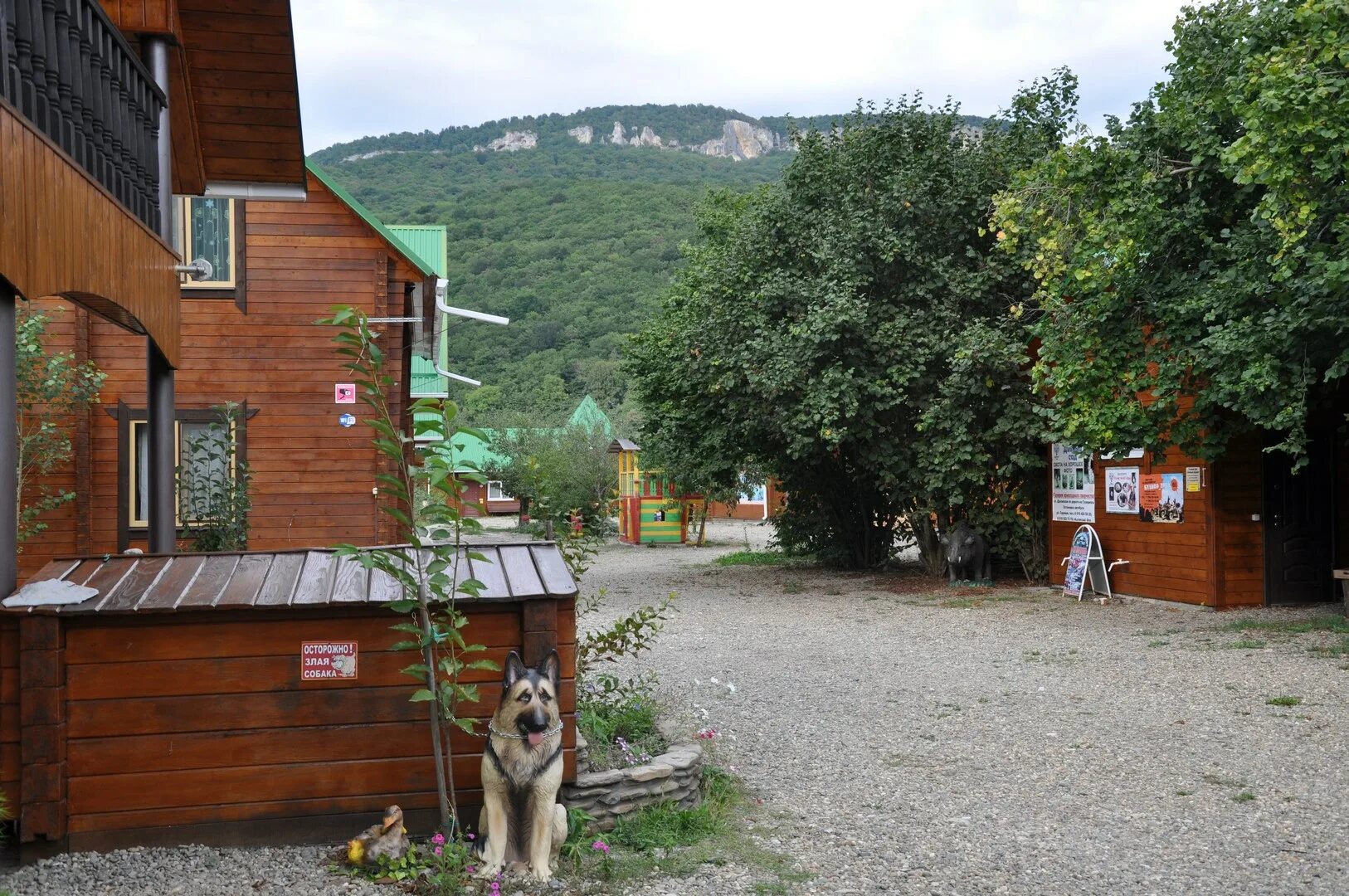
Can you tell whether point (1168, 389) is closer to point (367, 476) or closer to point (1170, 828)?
point (1170, 828)

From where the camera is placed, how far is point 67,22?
5.88m

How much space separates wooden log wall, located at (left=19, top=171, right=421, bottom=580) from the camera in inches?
556

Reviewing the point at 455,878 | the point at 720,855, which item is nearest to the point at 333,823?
the point at 455,878

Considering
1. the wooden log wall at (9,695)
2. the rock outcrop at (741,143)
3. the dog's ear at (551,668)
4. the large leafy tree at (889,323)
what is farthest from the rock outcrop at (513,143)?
the dog's ear at (551,668)

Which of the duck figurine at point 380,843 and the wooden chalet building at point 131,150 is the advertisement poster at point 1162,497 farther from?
the duck figurine at point 380,843

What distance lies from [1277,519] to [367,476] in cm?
1104

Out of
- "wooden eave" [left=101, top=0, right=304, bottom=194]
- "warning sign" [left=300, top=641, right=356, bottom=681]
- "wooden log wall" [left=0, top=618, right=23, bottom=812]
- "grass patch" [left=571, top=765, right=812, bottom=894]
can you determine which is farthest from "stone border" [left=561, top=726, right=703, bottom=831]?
"wooden eave" [left=101, top=0, right=304, bottom=194]

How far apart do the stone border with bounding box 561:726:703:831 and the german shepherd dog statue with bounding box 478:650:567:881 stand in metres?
0.55

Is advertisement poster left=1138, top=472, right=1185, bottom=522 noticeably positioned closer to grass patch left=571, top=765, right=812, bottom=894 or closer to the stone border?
grass patch left=571, top=765, right=812, bottom=894

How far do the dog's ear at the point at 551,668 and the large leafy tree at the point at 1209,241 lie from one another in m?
8.05

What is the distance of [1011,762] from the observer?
732cm

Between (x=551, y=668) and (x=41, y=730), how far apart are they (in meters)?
2.09

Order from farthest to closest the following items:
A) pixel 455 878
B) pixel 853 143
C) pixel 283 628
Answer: pixel 853 143
pixel 283 628
pixel 455 878

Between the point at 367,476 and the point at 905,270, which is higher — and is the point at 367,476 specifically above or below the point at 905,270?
below
